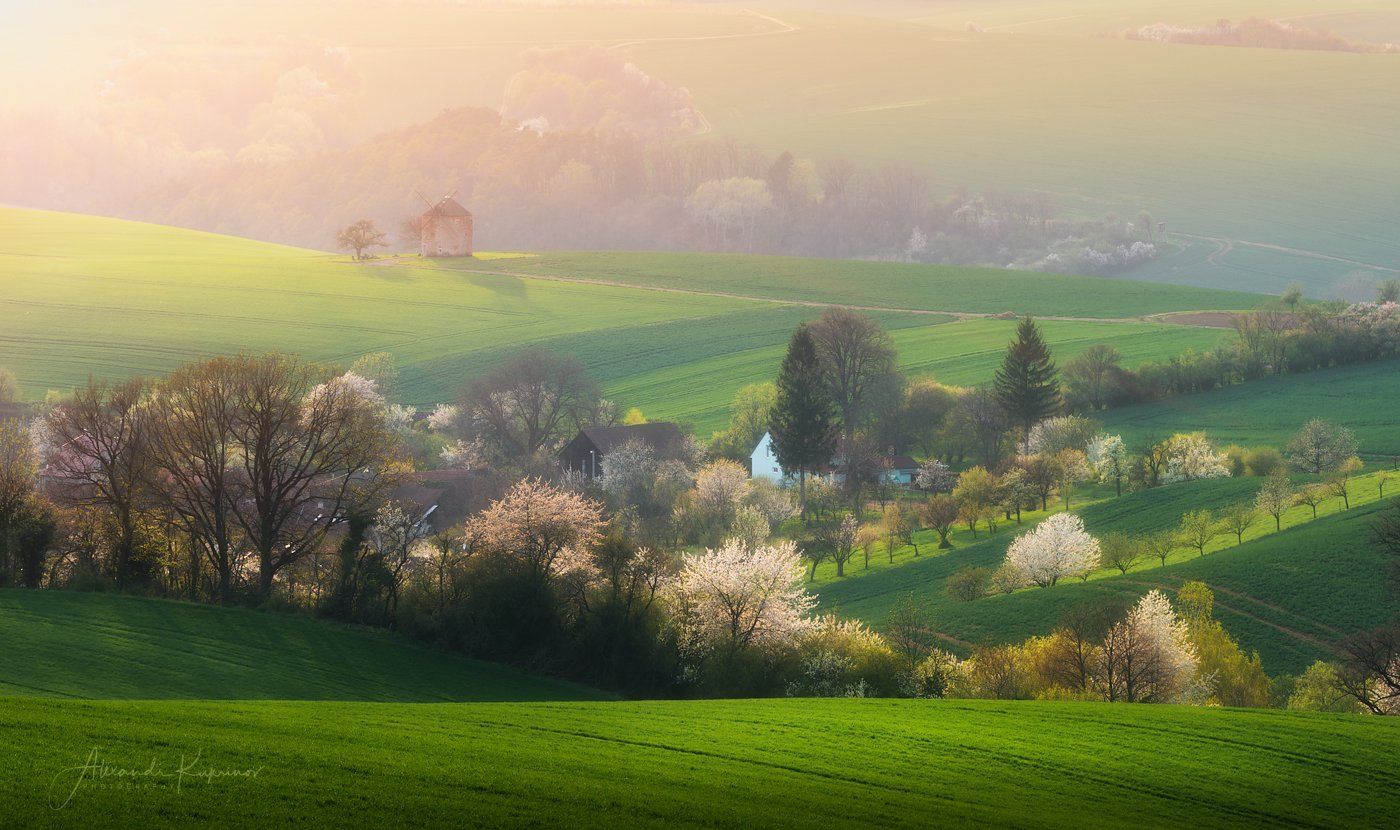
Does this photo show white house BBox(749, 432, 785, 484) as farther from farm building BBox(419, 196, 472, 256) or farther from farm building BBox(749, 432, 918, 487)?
farm building BBox(419, 196, 472, 256)

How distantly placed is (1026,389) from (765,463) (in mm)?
15302

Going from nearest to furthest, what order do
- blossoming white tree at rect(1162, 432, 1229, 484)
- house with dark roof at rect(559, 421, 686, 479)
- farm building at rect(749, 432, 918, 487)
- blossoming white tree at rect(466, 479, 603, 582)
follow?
blossoming white tree at rect(466, 479, 603, 582) → blossoming white tree at rect(1162, 432, 1229, 484) → farm building at rect(749, 432, 918, 487) → house with dark roof at rect(559, 421, 686, 479)

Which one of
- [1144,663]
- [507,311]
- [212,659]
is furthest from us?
[507,311]

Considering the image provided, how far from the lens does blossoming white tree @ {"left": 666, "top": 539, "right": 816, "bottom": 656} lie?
41.0m

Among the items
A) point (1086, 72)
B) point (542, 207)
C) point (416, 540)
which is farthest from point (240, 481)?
point (1086, 72)

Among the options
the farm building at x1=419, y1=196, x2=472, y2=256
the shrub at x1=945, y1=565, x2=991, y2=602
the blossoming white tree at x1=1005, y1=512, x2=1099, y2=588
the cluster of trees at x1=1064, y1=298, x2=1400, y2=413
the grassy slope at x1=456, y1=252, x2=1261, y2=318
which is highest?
the farm building at x1=419, y1=196, x2=472, y2=256

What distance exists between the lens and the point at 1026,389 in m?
79.9

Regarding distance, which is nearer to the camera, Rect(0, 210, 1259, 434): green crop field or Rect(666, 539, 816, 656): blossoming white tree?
Rect(666, 539, 816, 656): blossoming white tree

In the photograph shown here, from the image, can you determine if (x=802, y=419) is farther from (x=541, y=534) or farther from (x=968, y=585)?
(x=541, y=534)

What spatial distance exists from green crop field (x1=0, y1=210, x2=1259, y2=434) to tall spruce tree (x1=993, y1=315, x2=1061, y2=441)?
9.43m

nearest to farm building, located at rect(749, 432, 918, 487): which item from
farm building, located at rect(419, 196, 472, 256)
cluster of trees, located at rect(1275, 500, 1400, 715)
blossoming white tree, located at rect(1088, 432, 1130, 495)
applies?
blossoming white tree, located at rect(1088, 432, 1130, 495)

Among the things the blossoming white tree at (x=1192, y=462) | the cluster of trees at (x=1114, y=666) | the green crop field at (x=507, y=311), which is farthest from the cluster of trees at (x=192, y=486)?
the green crop field at (x=507, y=311)

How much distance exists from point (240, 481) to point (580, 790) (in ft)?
104

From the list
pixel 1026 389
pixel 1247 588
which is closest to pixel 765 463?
pixel 1026 389
